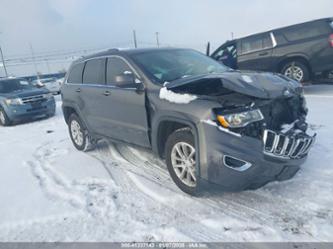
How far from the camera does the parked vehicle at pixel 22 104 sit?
10320 mm

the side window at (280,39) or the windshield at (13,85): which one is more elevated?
the side window at (280,39)

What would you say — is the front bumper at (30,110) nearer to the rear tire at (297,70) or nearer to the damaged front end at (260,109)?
the rear tire at (297,70)

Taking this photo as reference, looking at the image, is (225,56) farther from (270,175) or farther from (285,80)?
(270,175)

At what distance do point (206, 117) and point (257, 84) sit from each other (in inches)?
27.4

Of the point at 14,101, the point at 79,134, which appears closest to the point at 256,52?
the point at 79,134

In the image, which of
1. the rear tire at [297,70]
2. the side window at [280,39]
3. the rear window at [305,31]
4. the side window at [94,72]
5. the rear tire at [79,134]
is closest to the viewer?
the side window at [94,72]

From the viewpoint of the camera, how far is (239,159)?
2.94m

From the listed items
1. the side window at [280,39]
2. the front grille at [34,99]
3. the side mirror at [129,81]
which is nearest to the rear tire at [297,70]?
the side window at [280,39]

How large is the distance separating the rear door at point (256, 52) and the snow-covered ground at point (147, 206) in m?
4.78

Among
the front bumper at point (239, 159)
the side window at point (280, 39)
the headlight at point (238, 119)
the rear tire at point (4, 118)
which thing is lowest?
the rear tire at point (4, 118)

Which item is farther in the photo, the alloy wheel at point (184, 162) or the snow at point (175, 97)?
the alloy wheel at point (184, 162)

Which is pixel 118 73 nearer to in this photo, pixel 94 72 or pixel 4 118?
pixel 94 72

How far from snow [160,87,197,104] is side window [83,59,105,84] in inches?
64.2

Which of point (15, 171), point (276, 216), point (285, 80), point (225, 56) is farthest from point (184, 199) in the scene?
point (225, 56)
